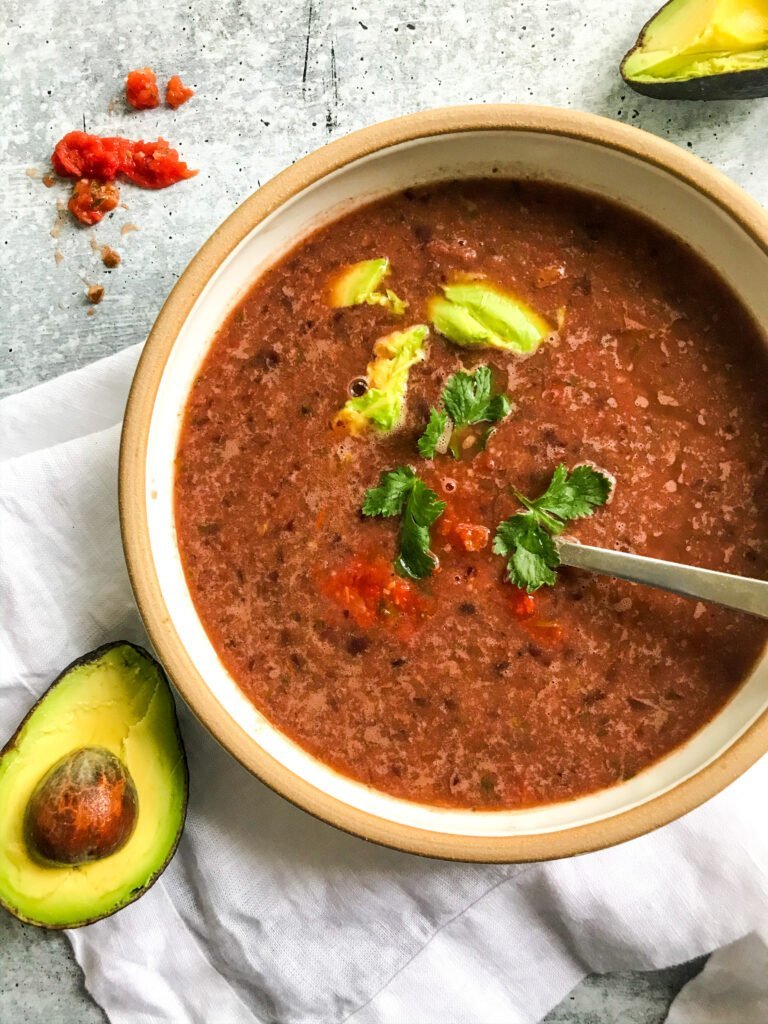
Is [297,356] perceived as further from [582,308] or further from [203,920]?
[203,920]

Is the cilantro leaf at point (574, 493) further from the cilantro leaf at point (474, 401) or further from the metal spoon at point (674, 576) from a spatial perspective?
the cilantro leaf at point (474, 401)

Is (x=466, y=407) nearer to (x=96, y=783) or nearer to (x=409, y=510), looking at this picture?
(x=409, y=510)

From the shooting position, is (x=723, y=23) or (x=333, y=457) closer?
(x=333, y=457)

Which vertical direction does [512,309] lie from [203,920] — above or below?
above

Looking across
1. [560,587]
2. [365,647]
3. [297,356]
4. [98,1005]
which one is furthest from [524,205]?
[98,1005]

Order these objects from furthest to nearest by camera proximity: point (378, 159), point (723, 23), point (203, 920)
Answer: point (203, 920), point (723, 23), point (378, 159)

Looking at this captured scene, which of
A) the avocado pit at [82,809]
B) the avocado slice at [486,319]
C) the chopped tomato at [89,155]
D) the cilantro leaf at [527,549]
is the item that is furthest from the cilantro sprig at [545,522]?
the chopped tomato at [89,155]

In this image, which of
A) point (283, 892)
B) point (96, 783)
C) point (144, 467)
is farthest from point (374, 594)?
point (283, 892)
